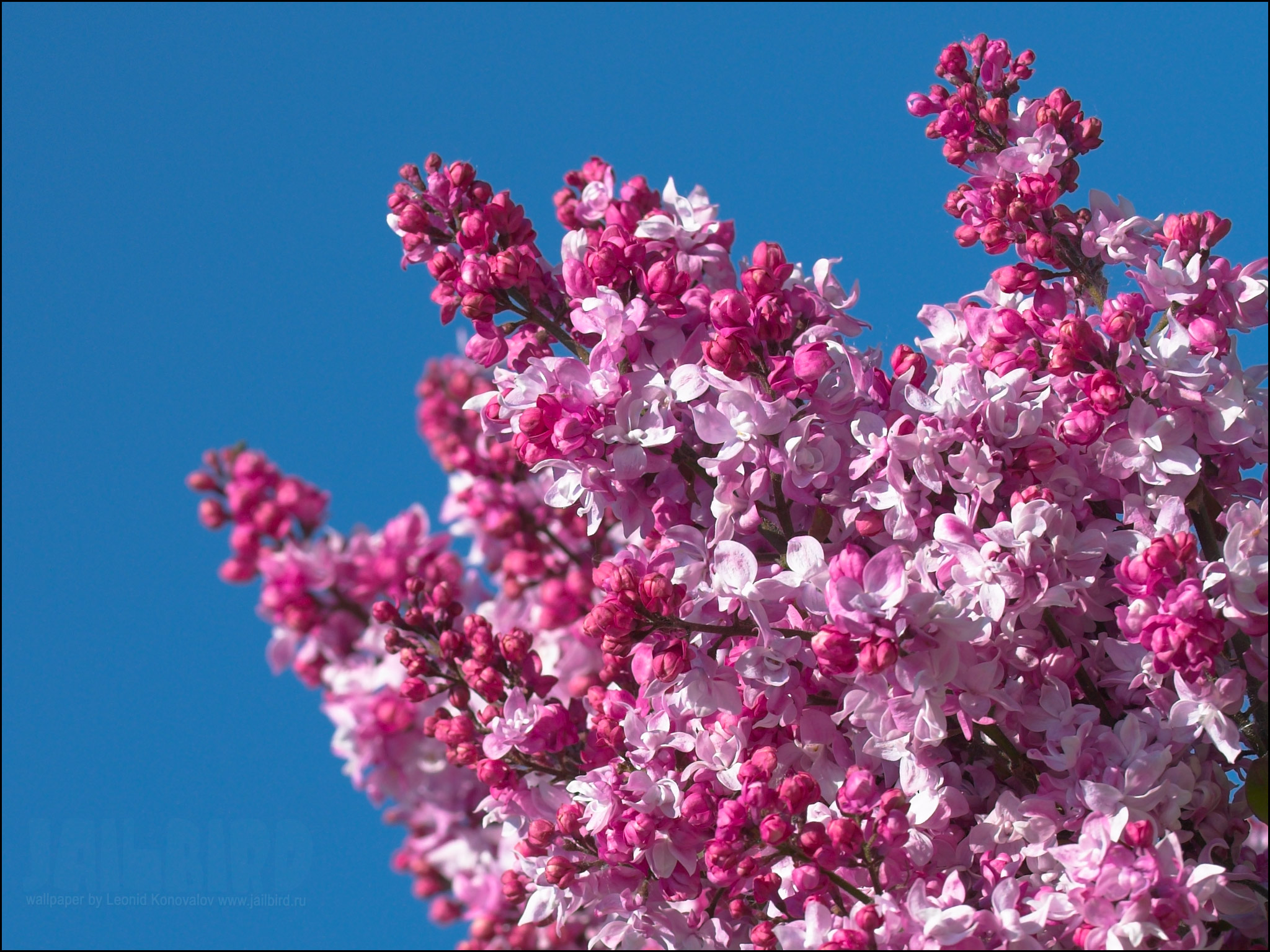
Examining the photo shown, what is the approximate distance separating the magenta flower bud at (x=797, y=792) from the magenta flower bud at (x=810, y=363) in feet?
1.10

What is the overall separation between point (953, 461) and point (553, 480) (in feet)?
1.17

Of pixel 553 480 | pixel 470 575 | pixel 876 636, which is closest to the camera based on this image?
pixel 876 636

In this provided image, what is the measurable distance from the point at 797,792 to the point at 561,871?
9.8 inches

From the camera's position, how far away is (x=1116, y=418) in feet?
3.71

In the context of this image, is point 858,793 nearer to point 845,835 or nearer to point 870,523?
point 845,835

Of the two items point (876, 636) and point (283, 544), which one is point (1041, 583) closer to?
point (876, 636)

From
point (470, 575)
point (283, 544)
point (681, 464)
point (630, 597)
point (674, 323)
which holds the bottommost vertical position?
point (630, 597)

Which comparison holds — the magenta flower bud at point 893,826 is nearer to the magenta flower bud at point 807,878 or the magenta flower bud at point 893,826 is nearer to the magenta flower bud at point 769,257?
the magenta flower bud at point 807,878

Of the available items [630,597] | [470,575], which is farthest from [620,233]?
[470,575]

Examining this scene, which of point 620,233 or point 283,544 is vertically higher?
point 283,544

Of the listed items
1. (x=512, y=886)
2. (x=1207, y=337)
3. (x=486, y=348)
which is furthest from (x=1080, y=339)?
(x=512, y=886)

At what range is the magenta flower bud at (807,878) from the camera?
106 centimetres

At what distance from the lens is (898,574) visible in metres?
1.02

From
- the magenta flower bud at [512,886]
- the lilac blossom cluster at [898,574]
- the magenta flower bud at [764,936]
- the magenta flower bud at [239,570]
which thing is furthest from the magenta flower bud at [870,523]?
the magenta flower bud at [239,570]
